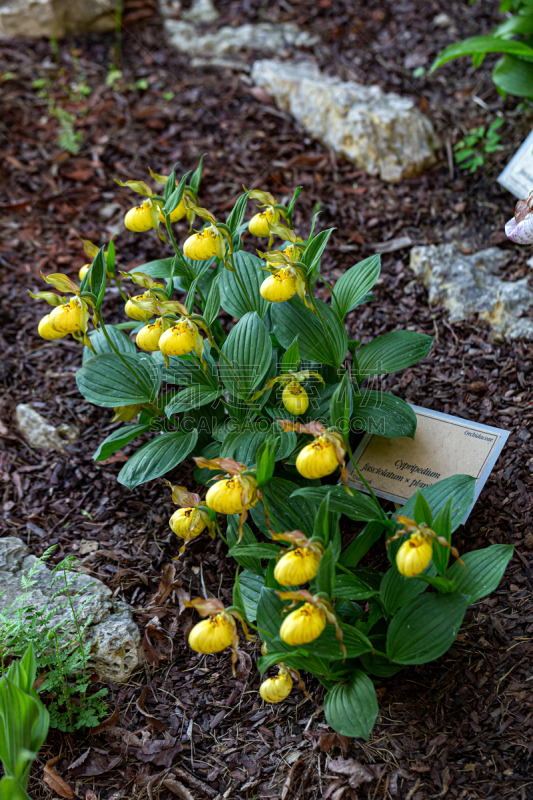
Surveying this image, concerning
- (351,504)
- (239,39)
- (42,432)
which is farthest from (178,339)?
(239,39)

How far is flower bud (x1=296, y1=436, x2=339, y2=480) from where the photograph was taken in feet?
4.57

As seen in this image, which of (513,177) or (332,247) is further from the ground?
(513,177)

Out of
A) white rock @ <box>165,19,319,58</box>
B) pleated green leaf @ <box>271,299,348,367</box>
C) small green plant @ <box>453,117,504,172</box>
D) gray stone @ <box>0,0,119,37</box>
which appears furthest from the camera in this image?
gray stone @ <box>0,0,119,37</box>

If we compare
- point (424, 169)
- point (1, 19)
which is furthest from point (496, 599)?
point (1, 19)

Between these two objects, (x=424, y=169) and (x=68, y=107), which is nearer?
(x=424, y=169)

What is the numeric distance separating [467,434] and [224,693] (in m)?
1.11

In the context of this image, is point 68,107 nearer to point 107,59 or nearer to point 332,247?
point 107,59

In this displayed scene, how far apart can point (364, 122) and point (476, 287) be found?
4.06ft

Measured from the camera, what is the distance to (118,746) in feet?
5.50

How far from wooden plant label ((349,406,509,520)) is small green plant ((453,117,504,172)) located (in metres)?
1.73

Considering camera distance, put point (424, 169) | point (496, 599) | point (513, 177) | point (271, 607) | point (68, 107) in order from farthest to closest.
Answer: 1. point (68, 107)
2. point (424, 169)
3. point (513, 177)
4. point (496, 599)
5. point (271, 607)

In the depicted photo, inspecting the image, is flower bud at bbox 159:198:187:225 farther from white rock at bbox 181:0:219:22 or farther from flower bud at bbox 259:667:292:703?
white rock at bbox 181:0:219:22

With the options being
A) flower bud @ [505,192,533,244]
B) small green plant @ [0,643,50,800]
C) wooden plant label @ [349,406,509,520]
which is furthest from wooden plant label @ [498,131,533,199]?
small green plant @ [0,643,50,800]

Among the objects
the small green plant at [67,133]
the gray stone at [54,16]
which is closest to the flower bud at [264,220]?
the small green plant at [67,133]
